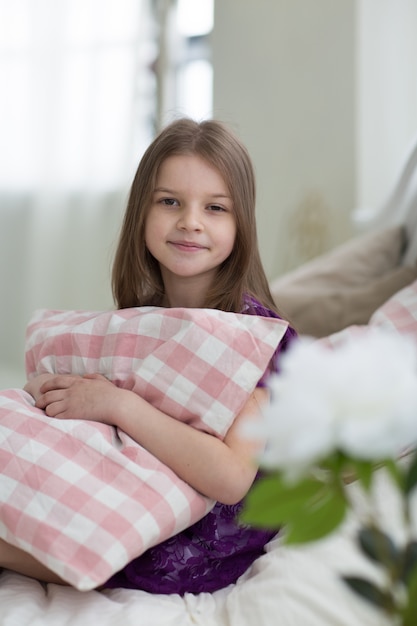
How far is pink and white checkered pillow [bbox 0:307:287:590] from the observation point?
101 centimetres

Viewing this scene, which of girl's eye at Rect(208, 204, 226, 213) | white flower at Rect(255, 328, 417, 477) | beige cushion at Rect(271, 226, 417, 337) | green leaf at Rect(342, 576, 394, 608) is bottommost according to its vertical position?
Result: beige cushion at Rect(271, 226, 417, 337)

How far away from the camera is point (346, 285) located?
87.4 inches

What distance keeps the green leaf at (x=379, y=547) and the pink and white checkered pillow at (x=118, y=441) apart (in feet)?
1.99

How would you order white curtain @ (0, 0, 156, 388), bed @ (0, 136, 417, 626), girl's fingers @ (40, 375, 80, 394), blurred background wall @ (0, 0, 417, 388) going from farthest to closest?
white curtain @ (0, 0, 156, 388), blurred background wall @ (0, 0, 417, 388), girl's fingers @ (40, 375, 80, 394), bed @ (0, 136, 417, 626)

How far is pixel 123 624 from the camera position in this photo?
970mm

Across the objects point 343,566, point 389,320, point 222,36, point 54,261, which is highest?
→ point 222,36

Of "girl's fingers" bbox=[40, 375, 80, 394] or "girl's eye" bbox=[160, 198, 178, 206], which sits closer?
"girl's fingers" bbox=[40, 375, 80, 394]

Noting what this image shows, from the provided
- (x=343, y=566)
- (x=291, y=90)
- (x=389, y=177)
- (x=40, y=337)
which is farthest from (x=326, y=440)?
(x=291, y=90)

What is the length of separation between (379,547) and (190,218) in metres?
0.97

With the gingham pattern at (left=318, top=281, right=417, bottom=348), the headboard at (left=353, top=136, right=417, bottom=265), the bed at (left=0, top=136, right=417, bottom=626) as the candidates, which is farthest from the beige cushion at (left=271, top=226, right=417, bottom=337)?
the bed at (left=0, top=136, right=417, bottom=626)

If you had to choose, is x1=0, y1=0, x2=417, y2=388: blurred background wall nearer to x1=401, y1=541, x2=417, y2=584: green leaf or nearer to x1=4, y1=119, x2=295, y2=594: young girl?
x1=4, y1=119, x2=295, y2=594: young girl

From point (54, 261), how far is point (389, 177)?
168 centimetres

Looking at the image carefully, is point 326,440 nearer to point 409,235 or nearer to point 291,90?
point 409,235

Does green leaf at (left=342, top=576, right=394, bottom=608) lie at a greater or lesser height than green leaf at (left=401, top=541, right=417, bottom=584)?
lesser
